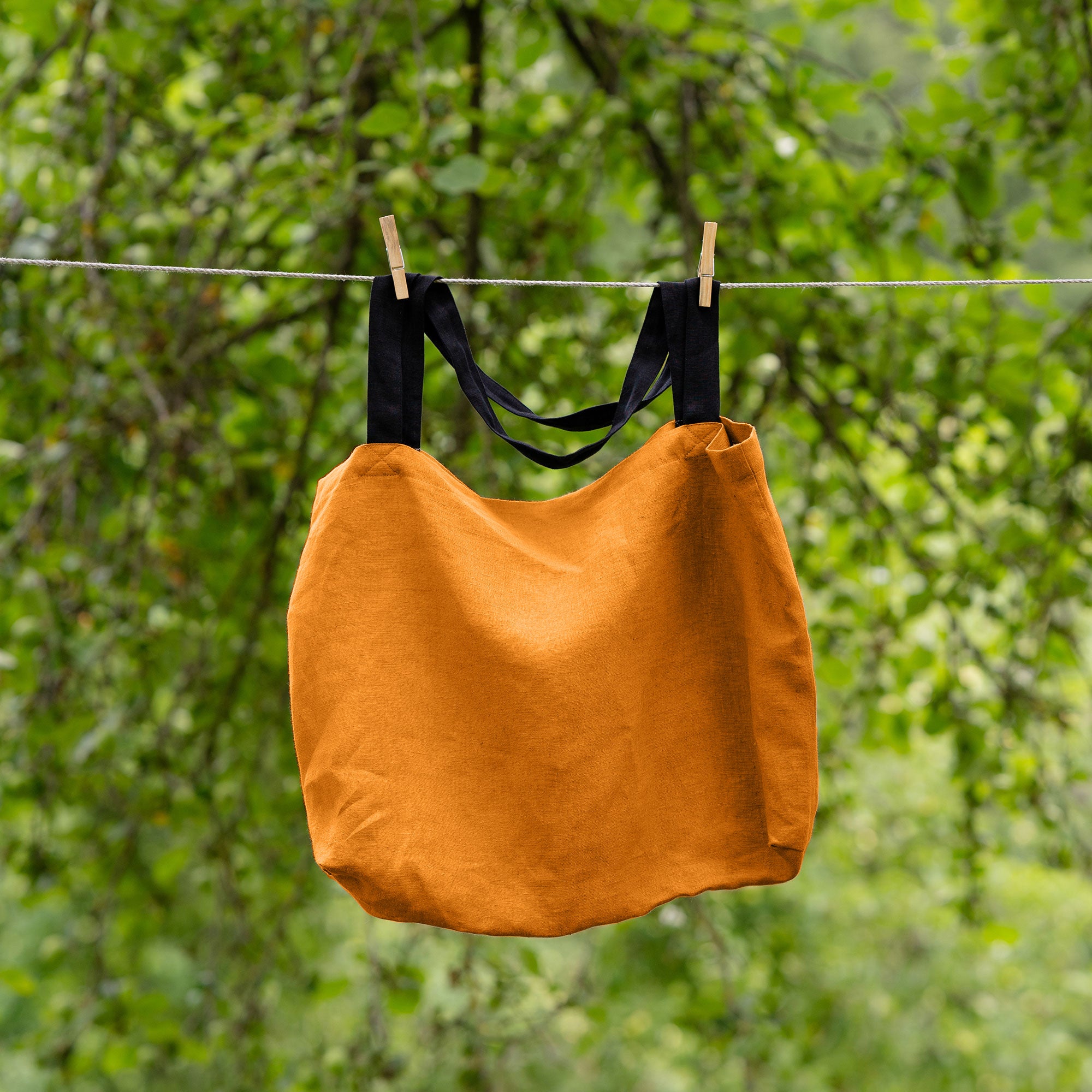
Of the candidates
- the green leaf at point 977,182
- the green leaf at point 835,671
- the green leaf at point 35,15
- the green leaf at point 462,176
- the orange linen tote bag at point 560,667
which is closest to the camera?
the orange linen tote bag at point 560,667

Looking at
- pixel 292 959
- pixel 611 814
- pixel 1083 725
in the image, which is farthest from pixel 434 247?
pixel 1083 725

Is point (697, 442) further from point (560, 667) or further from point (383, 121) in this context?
point (383, 121)

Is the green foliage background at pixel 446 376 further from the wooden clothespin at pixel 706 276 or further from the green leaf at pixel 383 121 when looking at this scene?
the wooden clothespin at pixel 706 276

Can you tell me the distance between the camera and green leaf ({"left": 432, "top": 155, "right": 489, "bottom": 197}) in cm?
95

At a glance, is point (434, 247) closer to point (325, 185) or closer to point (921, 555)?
point (325, 185)

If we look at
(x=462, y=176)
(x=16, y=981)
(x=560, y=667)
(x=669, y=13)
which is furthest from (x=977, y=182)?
(x=16, y=981)

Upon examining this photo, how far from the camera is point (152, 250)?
129 centimetres

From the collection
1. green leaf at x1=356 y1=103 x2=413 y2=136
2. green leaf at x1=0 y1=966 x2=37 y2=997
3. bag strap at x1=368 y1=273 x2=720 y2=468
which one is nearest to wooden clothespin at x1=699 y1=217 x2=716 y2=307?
bag strap at x1=368 y1=273 x2=720 y2=468

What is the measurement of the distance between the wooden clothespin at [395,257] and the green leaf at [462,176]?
0.33m

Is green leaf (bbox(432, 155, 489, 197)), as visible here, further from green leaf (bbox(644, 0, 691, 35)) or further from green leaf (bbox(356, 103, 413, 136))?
green leaf (bbox(644, 0, 691, 35))

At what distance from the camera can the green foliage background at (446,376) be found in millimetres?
1204

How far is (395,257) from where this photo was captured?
2.11 ft

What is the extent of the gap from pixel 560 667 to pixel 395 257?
0.32m

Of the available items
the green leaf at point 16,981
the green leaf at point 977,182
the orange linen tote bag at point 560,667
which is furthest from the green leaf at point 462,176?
the green leaf at point 16,981
